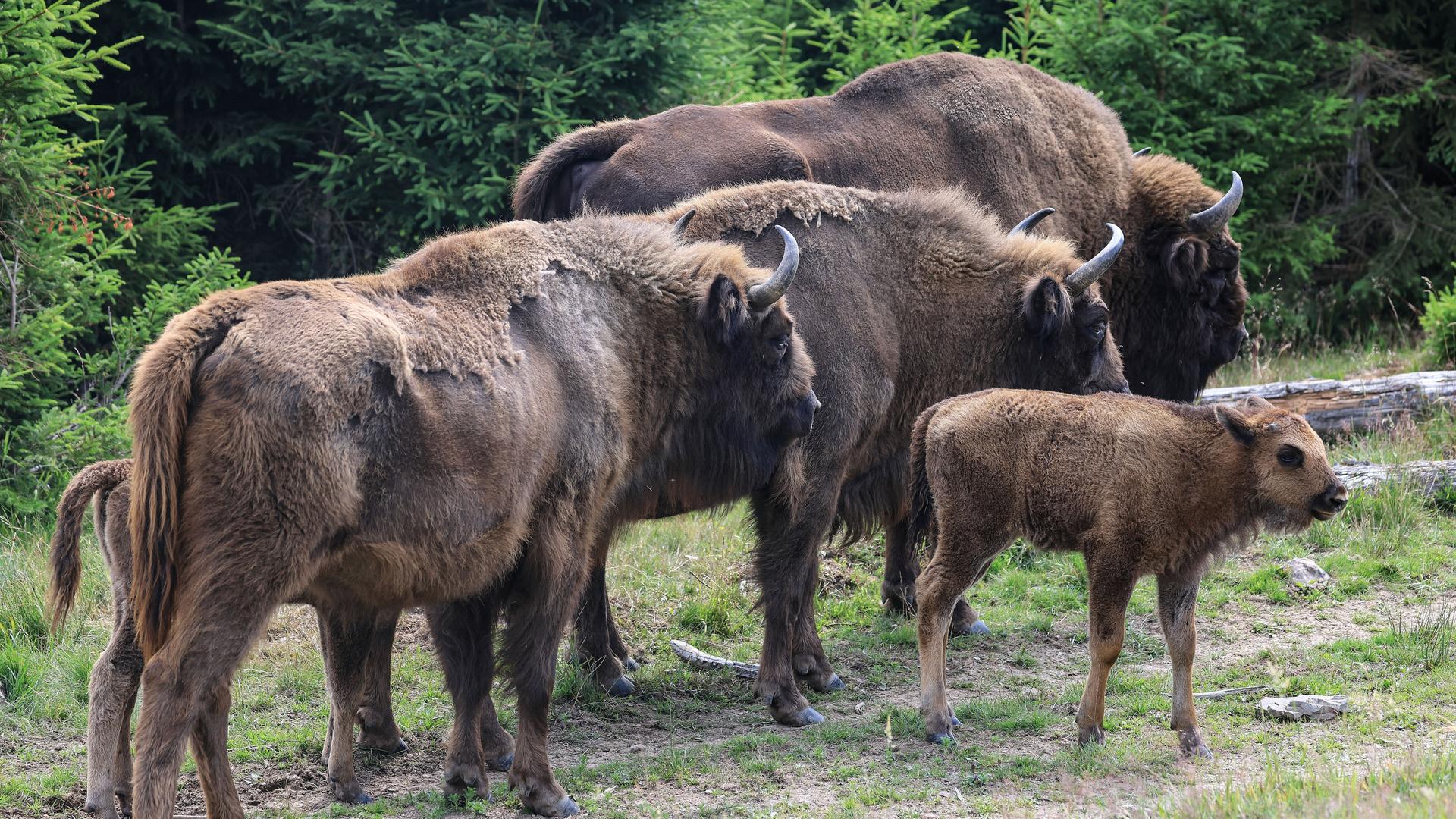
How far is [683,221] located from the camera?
6.92m

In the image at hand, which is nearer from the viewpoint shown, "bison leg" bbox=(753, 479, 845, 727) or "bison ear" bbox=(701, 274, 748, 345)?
"bison ear" bbox=(701, 274, 748, 345)

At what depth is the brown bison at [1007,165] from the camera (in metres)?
8.04

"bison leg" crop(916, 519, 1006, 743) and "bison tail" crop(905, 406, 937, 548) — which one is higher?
"bison tail" crop(905, 406, 937, 548)

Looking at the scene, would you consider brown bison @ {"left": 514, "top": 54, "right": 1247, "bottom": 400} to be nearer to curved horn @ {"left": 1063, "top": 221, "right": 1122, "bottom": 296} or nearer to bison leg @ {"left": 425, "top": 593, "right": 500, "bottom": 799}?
curved horn @ {"left": 1063, "top": 221, "right": 1122, "bottom": 296}

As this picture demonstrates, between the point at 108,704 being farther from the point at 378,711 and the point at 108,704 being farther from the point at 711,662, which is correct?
the point at 711,662

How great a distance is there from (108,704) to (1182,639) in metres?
4.37

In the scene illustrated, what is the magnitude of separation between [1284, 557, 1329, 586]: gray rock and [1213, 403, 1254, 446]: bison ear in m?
2.91

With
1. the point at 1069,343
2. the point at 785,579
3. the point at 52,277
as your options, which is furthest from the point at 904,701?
the point at 52,277

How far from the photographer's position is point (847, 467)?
7262 millimetres

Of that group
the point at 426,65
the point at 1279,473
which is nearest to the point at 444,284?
the point at 1279,473

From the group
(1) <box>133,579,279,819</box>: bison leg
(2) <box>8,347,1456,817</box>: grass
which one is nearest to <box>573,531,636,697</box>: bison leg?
(2) <box>8,347,1456,817</box>: grass

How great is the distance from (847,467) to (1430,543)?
4.17m

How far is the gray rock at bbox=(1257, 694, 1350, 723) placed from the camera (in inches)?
246

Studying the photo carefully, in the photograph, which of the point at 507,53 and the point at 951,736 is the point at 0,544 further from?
the point at 951,736
